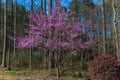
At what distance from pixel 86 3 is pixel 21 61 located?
15355mm

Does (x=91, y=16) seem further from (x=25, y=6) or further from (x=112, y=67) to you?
(x=112, y=67)

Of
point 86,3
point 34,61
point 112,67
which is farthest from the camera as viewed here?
point 86,3

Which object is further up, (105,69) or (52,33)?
(52,33)

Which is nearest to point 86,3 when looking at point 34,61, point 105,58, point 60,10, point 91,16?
point 91,16

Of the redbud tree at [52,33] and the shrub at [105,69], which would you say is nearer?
the shrub at [105,69]

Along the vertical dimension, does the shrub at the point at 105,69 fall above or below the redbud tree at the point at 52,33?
below

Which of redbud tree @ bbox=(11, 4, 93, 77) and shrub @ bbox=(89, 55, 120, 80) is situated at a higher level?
redbud tree @ bbox=(11, 4, 93, 77)

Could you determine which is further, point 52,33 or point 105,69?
point 52,33

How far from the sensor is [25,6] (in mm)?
38562

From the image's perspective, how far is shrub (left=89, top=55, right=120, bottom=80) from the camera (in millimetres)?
14039

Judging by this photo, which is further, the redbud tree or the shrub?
the redbud tree

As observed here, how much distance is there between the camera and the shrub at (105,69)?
14.0m

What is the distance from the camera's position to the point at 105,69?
46.2ft

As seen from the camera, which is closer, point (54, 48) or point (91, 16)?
point (54, 48)
